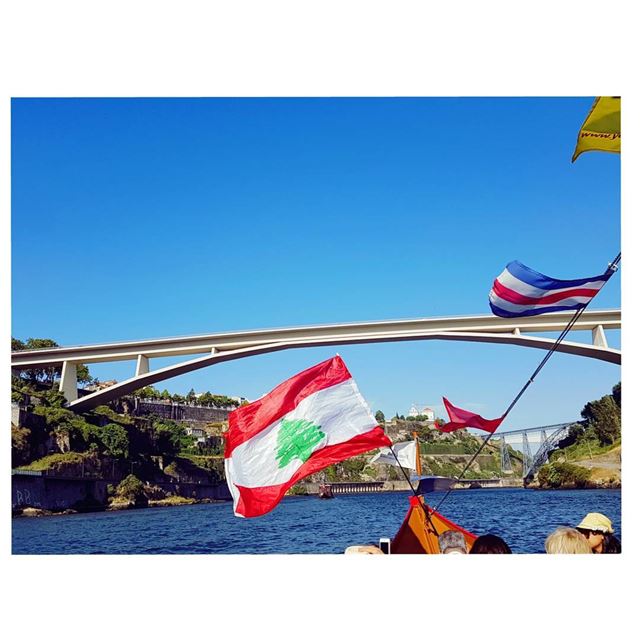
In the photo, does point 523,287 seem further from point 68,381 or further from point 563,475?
point 563,475

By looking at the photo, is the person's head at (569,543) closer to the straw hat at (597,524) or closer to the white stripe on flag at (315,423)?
the straw hat at (597,524)

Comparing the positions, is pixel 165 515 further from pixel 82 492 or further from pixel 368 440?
pixel 368 440

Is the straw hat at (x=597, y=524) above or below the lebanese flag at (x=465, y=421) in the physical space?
below

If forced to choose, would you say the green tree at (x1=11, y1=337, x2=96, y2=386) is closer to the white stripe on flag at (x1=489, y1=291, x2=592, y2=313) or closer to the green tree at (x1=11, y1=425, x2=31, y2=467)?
the green tree at (x1=11, y1=425, x2=31, y2=467)

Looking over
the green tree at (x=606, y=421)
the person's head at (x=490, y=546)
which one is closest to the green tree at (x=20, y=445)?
the person's head at (x=490, y=546)

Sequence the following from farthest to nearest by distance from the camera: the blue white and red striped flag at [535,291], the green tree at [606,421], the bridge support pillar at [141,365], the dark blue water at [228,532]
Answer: the green tree at [606,421] < the bridge support pillar at [141,365] < the dark blue water at [228,532] < the blue white and red striped flag at [535,291]

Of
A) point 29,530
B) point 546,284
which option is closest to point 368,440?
point 546,284
